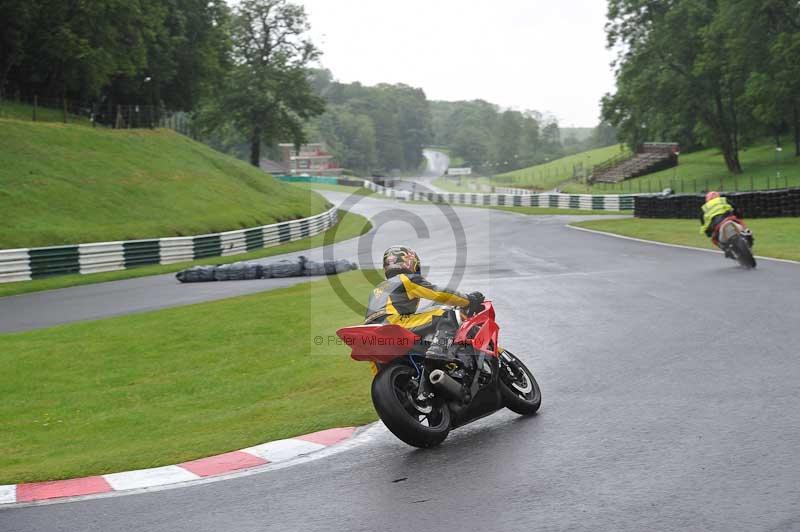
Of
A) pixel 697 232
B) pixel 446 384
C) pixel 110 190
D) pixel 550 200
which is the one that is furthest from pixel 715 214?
pixel 550 200

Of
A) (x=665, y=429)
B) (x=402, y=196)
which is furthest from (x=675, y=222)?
(x=402, y=196)

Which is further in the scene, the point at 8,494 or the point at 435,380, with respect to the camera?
the point at 435,380

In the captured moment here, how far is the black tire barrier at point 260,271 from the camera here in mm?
23562

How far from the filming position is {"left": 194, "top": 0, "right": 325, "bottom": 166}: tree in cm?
7825

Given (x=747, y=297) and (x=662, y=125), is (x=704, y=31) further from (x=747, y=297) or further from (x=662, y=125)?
(x=747, y=297)

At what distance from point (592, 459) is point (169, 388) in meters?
5.83

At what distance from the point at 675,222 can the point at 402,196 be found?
175ft

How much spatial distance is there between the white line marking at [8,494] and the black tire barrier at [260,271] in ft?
55.6

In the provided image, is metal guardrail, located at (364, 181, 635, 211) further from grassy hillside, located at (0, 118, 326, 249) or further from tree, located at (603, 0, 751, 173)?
grassy hillside, located at (0, 118, 326, 249)

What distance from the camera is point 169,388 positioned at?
10.4m

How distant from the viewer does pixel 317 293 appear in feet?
60.0

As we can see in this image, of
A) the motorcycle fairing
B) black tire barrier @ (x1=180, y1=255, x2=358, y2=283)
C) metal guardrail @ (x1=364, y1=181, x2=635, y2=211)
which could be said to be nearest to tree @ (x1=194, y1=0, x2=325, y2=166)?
metal guardrail @ (x1=364, y1=181, x2=635, y2=211)

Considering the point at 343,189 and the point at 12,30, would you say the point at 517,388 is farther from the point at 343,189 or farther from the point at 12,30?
the point at 343,189

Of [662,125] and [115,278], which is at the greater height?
[662,125]
